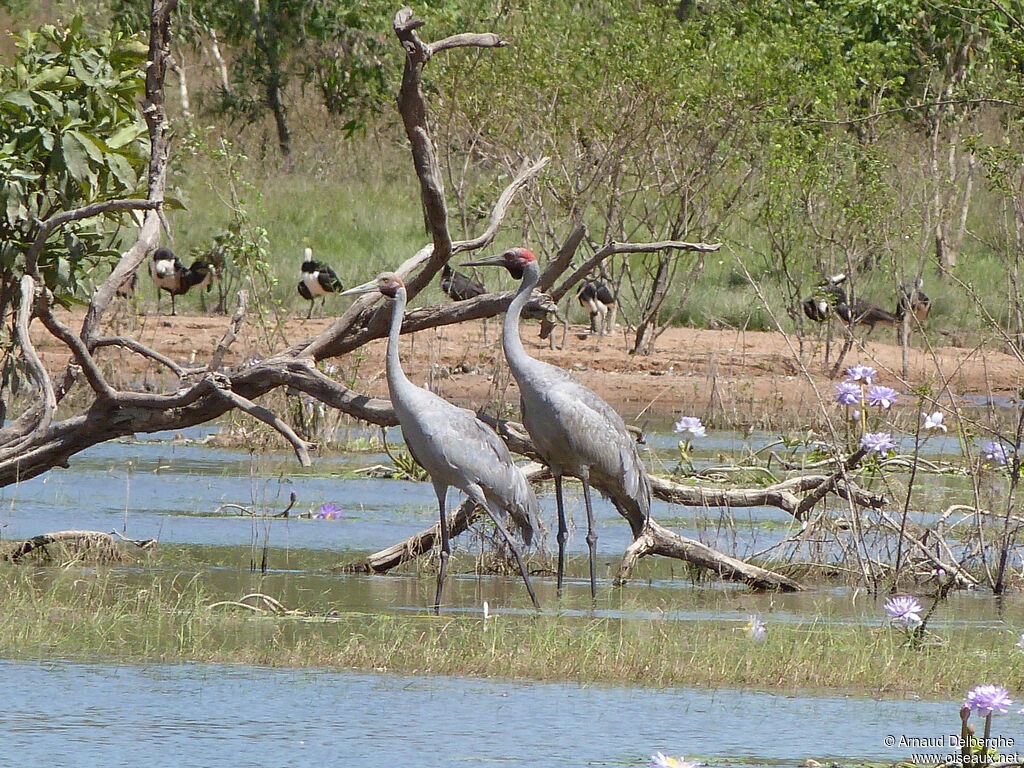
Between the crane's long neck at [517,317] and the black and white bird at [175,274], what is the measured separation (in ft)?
36.5

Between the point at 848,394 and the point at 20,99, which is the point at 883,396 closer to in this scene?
the point at 848,394

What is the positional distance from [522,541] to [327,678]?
11.4 feet

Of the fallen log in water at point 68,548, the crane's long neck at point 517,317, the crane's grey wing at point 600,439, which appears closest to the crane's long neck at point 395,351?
the crane's long neck at point 517,317

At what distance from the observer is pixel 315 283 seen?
20250 millimetres

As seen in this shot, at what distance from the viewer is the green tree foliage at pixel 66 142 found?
887 centimetres

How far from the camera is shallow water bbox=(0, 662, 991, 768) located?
5750mm

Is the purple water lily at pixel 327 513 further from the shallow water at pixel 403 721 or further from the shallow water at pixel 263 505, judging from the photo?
the shallow water at pixel 403 721

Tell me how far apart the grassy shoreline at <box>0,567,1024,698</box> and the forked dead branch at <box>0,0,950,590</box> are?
88 cm

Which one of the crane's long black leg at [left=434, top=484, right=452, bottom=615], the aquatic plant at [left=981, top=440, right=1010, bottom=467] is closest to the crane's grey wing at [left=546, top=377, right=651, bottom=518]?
the crane's long black leg at [left=434, top=484, right=452, bottom=615]

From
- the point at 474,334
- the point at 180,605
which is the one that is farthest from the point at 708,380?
the point at 180,605

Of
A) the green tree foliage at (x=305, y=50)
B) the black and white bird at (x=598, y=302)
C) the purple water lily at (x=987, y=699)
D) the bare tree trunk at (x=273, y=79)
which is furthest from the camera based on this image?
the bare tree trunk at (x=273, y=79)

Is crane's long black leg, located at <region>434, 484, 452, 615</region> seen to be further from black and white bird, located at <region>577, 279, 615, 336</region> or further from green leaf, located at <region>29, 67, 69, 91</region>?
black and white bird, located at <region>577, 279, 615, 336</region>

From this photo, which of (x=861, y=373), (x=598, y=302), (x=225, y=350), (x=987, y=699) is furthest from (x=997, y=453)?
(x=598, y=302)

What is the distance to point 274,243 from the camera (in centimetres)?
2392
